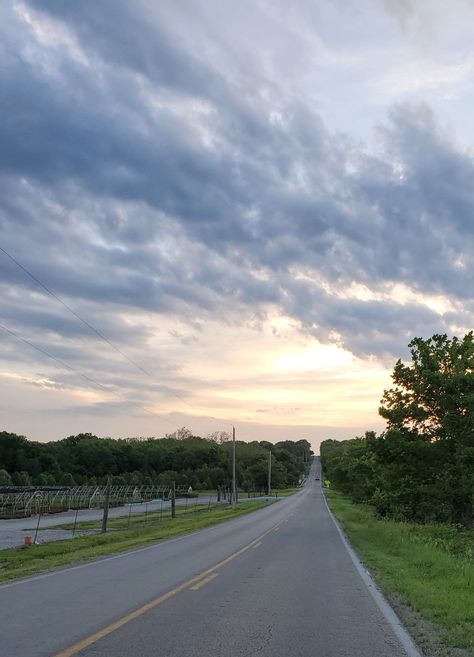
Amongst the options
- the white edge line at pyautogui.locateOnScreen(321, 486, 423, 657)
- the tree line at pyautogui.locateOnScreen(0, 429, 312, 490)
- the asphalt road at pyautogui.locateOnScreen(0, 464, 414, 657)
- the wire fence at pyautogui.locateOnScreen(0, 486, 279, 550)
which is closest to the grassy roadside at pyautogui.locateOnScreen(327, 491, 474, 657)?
the white edge line at pyautogui.locateOnScreen(321, 486, 423, 657)

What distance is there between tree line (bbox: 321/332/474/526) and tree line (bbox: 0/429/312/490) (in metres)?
80.1

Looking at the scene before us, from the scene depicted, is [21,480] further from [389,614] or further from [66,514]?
[389,614]

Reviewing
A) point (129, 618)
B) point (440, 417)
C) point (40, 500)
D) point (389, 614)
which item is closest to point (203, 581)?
point (129, 618)

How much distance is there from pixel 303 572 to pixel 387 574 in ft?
6.54

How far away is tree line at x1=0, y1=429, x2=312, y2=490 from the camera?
377 ft

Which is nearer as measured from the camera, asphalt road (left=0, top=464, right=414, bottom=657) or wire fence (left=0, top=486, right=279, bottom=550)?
asphalt road (left=0, top=464, right=414, bottom=657)

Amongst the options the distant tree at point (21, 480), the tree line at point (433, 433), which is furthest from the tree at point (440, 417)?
the distant tree at point (21, 480)

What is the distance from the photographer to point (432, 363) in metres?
29.0

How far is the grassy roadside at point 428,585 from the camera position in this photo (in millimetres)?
7781

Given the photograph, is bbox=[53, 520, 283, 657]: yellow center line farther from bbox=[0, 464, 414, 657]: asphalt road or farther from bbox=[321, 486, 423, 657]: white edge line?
bbox=[321, 486, 423, 657]: white edge line

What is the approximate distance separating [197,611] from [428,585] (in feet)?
17.0

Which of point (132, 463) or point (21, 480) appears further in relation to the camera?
point (132, 463)

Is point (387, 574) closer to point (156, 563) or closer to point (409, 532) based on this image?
point (156, 563)

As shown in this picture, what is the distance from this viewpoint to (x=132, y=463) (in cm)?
14962
